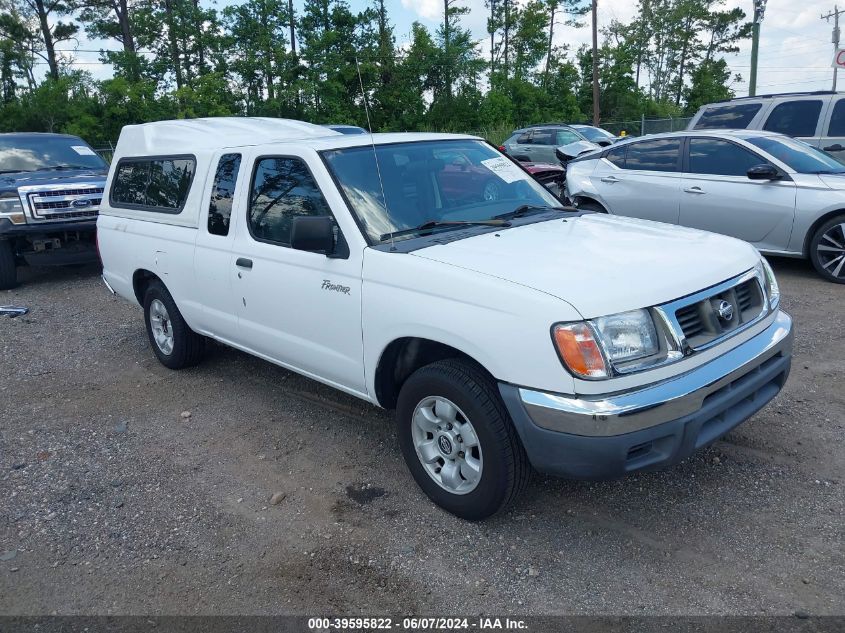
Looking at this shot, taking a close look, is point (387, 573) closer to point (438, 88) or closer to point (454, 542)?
point (454, 542)

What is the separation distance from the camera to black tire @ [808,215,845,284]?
23.1 ft

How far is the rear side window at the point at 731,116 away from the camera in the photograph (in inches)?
396

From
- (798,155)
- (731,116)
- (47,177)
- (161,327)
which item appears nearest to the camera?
(161,327)

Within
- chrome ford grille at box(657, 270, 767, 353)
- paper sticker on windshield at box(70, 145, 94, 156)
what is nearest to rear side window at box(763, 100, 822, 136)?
chrome ford grille at box(657, 270, 767, 353)

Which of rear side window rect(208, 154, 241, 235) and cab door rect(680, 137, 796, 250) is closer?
rear side window rect(208, 154, 241, 235)

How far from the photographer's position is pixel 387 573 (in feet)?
10.1

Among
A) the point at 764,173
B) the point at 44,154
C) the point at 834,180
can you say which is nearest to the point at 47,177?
the point at 44,154

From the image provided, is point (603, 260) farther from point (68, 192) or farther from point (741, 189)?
point (68, 192)

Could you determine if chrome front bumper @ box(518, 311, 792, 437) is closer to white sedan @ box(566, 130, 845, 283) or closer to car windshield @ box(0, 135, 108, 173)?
white sedan @ box(566, 130, 845, 283)

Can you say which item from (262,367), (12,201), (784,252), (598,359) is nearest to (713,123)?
(784,252)

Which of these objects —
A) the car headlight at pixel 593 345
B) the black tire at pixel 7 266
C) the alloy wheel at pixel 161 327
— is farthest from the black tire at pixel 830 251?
the black tire at pixel 7 266

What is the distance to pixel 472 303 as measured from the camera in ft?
10.0

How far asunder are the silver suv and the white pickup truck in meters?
7.05

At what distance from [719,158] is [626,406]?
6021 mm
